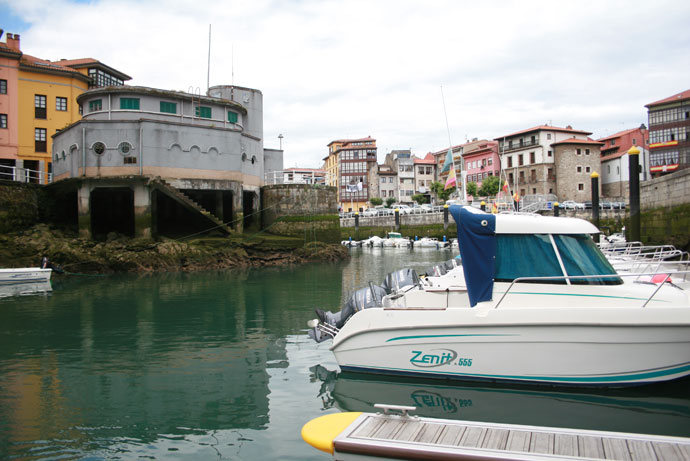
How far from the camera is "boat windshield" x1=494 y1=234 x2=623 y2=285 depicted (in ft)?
24.5

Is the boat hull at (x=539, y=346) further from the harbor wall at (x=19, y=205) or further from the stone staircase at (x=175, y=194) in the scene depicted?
the harbor wall at (x=19, y=205)

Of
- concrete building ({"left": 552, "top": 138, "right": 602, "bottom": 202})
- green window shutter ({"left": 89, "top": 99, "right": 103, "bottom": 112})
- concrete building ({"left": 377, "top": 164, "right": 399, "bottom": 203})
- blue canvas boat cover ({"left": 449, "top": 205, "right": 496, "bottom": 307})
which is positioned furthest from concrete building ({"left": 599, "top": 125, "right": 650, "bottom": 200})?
blue canvas boat cover ({"left": 449, "top": 205, "right": 496, "bottom": 307})

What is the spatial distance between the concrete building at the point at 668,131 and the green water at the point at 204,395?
55.3 m

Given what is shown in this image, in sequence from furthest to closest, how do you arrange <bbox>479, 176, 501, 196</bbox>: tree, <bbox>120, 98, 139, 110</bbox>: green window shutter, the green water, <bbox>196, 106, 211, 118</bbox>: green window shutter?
<bbox>479, 176, 501, 196</bbox>: tree → <bbox>196, 106, 211, 118</bbox>: green window shutter → <bbox>120, 98, 139, 110</bbox>: green window shutter → the green water

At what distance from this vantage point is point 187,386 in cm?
795

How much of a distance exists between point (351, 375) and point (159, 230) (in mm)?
28171

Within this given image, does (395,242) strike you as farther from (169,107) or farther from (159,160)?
(159,160)

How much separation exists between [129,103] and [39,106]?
14148 millimetres

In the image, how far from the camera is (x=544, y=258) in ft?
24.8

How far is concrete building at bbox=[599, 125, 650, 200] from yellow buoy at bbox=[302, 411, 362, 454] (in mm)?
72739

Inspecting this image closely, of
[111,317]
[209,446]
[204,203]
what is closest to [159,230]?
[204,203]

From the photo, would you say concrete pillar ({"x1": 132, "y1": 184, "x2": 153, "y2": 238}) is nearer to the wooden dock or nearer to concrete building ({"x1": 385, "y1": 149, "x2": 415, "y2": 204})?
the wooden dock

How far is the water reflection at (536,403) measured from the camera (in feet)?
20.2

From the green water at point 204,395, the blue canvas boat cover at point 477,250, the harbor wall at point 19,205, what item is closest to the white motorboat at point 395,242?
the harbor wall at point 19,205
